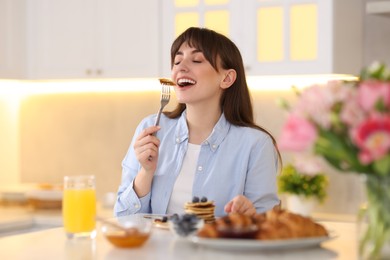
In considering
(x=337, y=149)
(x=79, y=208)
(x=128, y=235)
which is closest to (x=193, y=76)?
(x=79, y=208)

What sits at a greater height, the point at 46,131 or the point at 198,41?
the point at 198,41

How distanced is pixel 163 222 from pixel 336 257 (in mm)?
588

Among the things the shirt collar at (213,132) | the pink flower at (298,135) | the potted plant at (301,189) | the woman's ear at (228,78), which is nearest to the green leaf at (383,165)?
the pink flower at (298,135)

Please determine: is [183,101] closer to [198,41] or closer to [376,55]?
[198,41]

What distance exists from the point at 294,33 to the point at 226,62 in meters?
0.84

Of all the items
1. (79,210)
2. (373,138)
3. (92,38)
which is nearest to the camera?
(373,138)

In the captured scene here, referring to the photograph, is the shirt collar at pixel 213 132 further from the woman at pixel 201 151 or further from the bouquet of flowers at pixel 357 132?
the bouquet of flowers at pixel 357 132

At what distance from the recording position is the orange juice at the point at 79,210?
1.97 metres

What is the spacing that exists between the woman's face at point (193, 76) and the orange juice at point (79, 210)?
0.69 meters

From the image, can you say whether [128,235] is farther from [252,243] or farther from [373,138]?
[373,138]

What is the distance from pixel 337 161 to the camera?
145 centimetres

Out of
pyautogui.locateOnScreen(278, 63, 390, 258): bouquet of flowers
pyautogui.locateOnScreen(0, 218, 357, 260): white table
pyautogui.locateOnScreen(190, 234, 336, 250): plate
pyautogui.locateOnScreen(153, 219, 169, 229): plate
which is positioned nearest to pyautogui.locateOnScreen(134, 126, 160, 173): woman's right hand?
pyautogui.locateOnScreen(153, 219, 169, 229): plate

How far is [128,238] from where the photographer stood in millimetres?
1779

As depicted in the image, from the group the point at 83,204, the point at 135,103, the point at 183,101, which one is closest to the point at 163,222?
the point at 83,204
